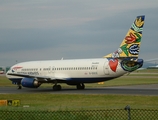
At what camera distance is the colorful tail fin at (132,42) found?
40.8m

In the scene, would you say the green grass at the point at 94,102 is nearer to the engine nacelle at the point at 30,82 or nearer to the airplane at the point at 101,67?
the airplane at the point at 101,67

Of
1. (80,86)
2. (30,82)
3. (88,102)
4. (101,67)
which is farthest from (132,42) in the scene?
(88,102)

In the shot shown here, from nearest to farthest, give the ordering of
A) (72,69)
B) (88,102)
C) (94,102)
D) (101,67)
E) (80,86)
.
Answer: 1. (94,102)
2. (88,102)
3. (101,67)
4. (72,69)
5. (80,86)

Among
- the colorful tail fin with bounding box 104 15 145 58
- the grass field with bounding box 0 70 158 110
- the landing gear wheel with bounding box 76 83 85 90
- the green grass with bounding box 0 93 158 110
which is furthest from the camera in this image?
the landing gear wheel with bounding box 76 83 85 90

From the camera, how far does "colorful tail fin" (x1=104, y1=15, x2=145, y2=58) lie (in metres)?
40.8

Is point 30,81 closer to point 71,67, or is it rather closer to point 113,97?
point 71,67

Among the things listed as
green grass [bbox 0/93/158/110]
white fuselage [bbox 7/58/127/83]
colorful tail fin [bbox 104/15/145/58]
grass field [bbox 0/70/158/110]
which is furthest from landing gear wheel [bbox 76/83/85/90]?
green grass [bbox 0/93/158/110]

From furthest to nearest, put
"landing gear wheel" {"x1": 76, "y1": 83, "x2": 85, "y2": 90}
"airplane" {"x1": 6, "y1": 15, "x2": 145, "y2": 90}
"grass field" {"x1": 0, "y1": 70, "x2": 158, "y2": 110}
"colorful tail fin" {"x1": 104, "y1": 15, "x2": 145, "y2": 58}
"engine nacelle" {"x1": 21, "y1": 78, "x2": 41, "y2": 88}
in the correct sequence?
"landing gear wheel" {"x1": 76, "y1": 83, "x2": 85, "y2": 90}
"engine nacelle" {"x1": 21, "y1": 78, "x2": 41, "y2": 88}
"colorful tail fin" {"x1": 104, "y1": 15, "x2": 145, "y2": 58}
"airplane" {"x1": 6, "y1": 15, "x2": 145, "y2": 90}
"grass field" {"x1": 0, "y1": 70, "x2": 158, "y2": 110}

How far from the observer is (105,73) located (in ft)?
135

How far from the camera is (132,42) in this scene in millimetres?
41250

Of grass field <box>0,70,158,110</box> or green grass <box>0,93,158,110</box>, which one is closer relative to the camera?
grass field <box>0,70,158,110</box>

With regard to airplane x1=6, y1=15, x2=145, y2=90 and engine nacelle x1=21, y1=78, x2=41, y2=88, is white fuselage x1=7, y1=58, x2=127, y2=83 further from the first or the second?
engine nacelle x1=21, y1=78, x2=41, y2=88

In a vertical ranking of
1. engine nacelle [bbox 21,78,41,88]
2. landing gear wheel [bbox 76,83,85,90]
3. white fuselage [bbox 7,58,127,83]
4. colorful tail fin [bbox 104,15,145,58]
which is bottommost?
landing gear wheel [bbox 76,83,85,90]

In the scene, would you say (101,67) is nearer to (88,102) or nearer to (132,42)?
(132,42)
